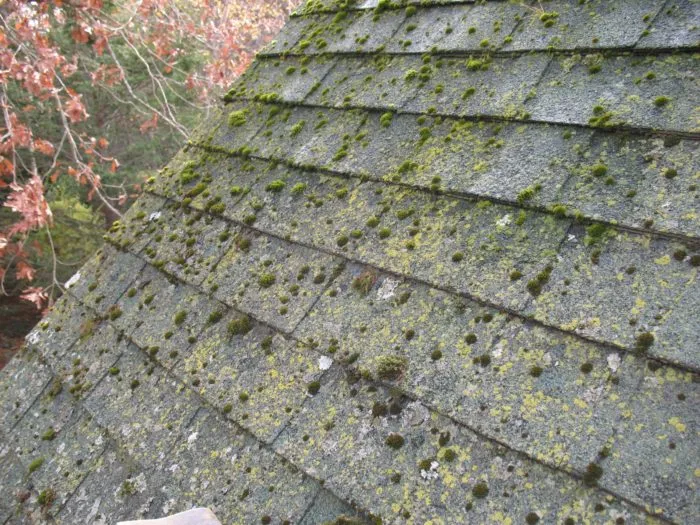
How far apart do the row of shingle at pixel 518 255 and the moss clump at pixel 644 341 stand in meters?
0.01

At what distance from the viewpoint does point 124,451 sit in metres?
2.12

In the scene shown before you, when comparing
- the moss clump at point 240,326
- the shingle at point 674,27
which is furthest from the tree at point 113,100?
the shingle at point 674,27

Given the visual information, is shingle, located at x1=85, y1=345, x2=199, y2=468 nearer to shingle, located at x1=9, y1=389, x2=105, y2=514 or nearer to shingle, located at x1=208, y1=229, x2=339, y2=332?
shingle, located at x1=9, y1=389, x2=105, y2=514

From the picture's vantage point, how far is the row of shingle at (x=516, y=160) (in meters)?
1.57

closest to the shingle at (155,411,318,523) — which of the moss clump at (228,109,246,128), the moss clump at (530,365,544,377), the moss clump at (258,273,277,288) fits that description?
the moss clump at (258,273,277,288)

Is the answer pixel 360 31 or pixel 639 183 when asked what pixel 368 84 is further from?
pixel 639 183

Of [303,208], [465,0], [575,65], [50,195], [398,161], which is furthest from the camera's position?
[50,195]

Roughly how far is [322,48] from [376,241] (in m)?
1.53

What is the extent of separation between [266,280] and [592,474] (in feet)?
4.54

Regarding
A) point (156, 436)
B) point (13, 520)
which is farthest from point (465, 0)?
point (13, 520)

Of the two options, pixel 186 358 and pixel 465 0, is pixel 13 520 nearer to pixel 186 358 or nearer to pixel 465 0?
pixel 186 358

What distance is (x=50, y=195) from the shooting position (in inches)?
460

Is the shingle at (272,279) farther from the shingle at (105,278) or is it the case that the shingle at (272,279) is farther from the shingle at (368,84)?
the shingle at (368,84)

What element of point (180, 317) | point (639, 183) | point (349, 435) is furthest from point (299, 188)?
point (639, 183)
